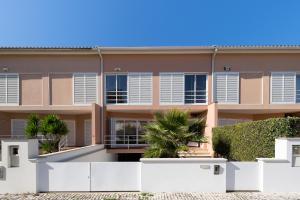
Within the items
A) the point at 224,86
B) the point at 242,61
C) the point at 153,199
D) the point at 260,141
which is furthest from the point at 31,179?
the point at 242,61

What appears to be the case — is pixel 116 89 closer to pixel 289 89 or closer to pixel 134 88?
pixel 134 88

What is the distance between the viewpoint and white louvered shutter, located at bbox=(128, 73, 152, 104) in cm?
1675

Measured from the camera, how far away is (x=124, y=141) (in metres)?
17.7

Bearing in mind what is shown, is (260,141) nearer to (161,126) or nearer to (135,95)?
(161,126)

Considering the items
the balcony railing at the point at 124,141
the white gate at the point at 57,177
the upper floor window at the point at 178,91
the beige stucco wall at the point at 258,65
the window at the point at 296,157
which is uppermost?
the beige stucco wall at the point at 258,65

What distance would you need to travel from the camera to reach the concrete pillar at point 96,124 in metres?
16.0

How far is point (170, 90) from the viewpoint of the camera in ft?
54.7

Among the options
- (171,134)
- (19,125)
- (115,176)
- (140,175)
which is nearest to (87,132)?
(19,125)

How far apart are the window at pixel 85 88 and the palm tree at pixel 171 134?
8321 millimetres

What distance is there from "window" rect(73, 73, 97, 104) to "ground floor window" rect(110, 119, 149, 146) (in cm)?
272

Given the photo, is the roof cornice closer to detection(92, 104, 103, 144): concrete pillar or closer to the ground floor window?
detection(92, 104, 103, 144): concrete pillar

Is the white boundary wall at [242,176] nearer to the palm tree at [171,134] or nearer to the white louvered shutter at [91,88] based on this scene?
the palm tree at [171,134]

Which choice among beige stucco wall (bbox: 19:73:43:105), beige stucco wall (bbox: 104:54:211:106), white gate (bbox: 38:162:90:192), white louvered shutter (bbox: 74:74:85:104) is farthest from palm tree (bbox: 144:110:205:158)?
beige stucco wall (bbox: 19:73:43:105)

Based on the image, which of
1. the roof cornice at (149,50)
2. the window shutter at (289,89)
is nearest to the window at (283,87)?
the window shutter at (289,89)
